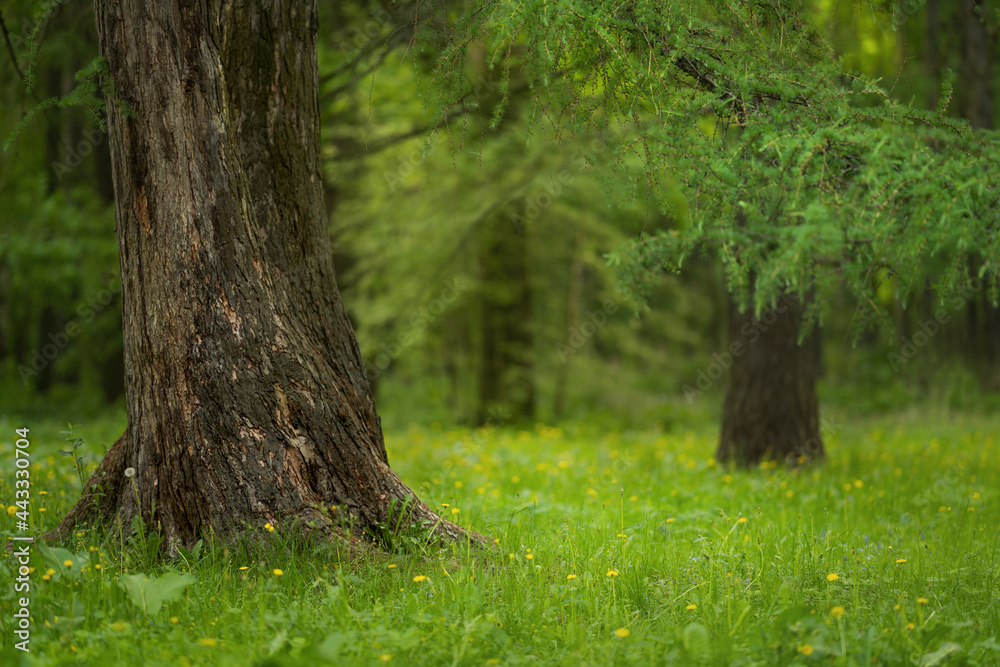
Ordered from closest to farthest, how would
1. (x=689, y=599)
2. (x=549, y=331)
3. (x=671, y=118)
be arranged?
(x=689, y=599), (x=671, y=118), (x=549, y=331)

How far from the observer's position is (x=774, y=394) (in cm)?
741

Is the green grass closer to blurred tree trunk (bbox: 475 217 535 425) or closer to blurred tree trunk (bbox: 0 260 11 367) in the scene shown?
blurred tree trunk (bbox: 475 217 535 425)

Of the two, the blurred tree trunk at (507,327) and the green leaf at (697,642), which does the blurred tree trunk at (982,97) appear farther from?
the green leaf at (697,642)

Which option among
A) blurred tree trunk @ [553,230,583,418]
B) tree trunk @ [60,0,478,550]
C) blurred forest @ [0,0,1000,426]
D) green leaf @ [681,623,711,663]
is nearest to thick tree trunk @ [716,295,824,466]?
blurred forest @ [0,0,1000,426]

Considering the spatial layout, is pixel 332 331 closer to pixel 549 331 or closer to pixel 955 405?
pixel 549 331

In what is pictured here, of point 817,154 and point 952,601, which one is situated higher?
point 817,154

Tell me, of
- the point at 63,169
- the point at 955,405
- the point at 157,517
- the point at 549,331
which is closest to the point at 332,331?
the point at 157,517

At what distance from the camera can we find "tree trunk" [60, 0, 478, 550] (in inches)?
142

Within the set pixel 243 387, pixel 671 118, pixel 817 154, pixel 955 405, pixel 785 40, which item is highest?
pixel 785 40

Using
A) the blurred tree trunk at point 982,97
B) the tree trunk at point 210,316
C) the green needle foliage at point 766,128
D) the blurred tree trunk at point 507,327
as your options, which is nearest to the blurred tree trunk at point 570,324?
the blurred tree trunk at point 507,327

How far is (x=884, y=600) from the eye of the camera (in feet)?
10.9

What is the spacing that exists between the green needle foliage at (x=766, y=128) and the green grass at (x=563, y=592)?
1.45 meters

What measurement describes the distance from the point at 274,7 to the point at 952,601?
459cm

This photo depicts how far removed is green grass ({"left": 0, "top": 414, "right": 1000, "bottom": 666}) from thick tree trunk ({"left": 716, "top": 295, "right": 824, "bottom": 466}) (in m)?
1.88
